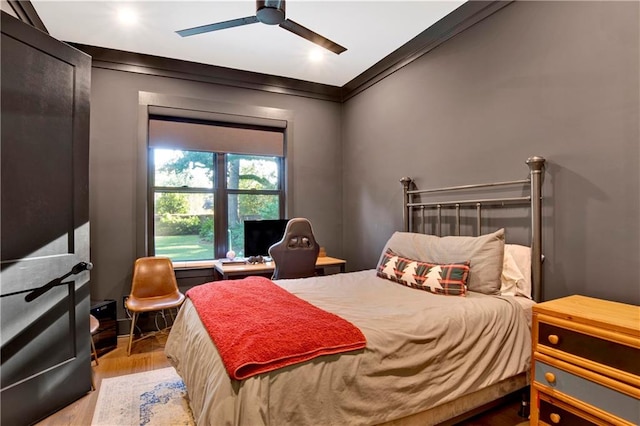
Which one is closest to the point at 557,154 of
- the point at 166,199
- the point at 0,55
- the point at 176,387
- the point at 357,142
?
the point at 357,142

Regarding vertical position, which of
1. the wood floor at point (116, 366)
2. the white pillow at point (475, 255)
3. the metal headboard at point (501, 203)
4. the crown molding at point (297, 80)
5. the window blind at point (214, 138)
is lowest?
the wood floor at point (116, 366)

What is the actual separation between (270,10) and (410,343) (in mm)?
2034

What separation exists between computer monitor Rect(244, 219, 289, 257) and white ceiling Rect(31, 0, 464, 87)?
1792 mm

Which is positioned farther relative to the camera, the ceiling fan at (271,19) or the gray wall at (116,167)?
the gray wall at (116,167)

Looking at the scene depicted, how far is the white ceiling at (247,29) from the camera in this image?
8.66 ft

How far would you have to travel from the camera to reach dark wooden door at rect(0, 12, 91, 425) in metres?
1.87

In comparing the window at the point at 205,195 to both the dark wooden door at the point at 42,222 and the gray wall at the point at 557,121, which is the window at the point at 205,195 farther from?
the gray wall at the point at 557,121

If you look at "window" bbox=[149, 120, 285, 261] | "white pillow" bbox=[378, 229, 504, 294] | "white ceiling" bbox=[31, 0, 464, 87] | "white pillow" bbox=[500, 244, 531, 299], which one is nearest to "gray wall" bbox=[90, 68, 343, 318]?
"window" bbox=[149, 120, 285, 261]

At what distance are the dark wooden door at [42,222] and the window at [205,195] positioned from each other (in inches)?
55.0

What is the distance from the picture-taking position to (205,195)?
155 inches

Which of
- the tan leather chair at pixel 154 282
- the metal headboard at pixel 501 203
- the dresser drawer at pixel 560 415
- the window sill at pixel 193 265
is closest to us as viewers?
the dresser drawer at pixel 560 415

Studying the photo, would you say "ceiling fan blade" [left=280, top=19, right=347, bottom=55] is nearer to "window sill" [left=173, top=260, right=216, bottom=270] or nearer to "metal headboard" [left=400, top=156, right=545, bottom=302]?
"metal headboard" [left=400, top=156, right=545, bottom=302]

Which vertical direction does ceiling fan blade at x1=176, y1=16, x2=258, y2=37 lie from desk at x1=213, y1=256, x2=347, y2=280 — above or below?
above

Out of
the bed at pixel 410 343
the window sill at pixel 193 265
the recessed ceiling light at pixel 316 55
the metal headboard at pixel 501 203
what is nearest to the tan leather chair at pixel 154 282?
the window sill at pixel 193 265
